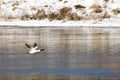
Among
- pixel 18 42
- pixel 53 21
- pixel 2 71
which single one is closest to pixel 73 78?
pixel 2 71

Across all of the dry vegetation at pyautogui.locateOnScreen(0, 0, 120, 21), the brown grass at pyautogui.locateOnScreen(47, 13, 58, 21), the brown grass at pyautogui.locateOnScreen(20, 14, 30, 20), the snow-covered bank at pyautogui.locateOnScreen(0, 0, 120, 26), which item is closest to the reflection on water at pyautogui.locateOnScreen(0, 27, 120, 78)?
the snow-covered bank at pyautogui.locateOnScreen(0, 0, 120, 26)

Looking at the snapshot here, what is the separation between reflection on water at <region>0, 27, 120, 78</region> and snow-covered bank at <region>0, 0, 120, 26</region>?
10.7 metres

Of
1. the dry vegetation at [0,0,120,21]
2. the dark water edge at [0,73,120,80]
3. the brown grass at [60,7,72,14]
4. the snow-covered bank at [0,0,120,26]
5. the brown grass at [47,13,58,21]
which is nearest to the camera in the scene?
the dark water edge at [0,73,120,80]

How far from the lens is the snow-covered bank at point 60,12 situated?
40500mm

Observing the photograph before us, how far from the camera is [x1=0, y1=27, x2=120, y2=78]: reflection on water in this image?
16547 millimetres

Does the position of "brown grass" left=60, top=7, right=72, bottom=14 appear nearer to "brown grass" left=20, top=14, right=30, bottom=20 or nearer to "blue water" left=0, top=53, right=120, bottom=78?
"brown grass" left=20, top=14, right=30, bottom=20

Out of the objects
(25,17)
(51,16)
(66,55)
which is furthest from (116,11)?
(66,55)

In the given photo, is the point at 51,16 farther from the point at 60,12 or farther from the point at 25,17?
the point at 25,17

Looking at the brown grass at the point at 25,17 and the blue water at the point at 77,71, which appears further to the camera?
the brown grass at the point at 25,17

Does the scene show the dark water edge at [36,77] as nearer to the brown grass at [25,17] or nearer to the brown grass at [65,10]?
the brown grass at [25,17]

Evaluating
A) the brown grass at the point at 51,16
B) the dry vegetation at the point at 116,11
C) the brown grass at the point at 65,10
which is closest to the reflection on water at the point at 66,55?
A: the brown grass at the point at 51,16

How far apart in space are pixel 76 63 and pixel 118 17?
78.4 feet

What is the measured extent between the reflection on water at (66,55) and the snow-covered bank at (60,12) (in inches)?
420

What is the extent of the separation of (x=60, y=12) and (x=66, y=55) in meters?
24.1
